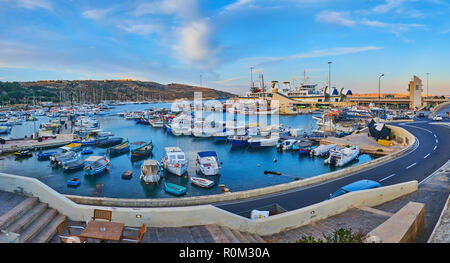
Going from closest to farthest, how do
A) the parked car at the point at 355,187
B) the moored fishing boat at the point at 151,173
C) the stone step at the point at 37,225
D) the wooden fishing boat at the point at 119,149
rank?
1. the stone step at the point at 37,225
2. the parked car at the point at 355,187
3. the moored fishing boat at the point at 151,173
4. the wooden fishing boat at the point at 119,149

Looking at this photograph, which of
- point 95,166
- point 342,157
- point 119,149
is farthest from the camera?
point 119,149

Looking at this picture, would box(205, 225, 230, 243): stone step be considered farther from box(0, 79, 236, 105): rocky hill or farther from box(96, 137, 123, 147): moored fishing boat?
box(0, 79, 236, 105): rocky hill

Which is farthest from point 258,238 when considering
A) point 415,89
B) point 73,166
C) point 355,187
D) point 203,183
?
point 415,89

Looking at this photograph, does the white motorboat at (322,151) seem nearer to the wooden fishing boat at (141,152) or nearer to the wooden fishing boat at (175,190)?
the wooden fishing boat at (175,190)

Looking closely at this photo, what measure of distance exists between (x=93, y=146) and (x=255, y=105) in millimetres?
55704

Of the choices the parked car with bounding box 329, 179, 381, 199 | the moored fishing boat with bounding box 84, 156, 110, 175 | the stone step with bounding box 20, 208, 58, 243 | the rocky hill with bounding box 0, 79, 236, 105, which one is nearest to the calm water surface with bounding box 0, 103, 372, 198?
the moored fishing boat with bounding box 84, 156, 110, 175

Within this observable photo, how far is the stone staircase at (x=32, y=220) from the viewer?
502 cm

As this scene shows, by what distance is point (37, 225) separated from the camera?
5402 millimetres

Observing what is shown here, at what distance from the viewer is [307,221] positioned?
22.4 ft

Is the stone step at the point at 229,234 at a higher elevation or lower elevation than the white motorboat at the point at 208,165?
higher

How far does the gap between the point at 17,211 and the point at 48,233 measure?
0.94 m

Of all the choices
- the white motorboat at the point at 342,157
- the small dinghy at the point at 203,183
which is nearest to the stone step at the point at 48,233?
the small dinghy at the point at 203,183

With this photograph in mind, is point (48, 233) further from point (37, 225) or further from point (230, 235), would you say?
point (230, 235)
